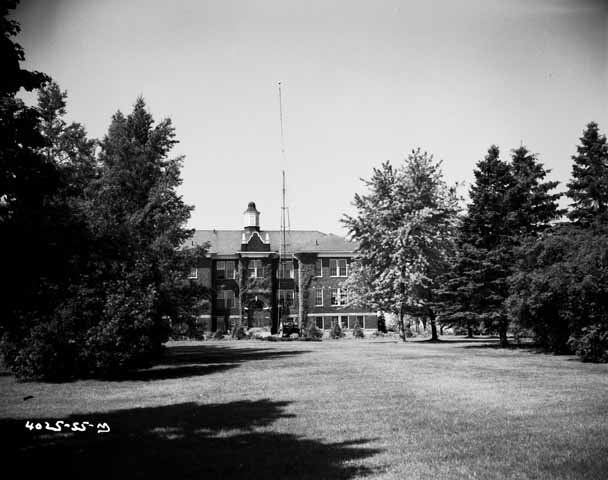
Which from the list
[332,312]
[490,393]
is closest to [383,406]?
[490,393]

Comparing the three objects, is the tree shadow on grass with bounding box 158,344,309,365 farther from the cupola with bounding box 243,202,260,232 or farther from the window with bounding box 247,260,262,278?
the cupola with bounding box 243,202,260,232

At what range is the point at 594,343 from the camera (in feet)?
67.3

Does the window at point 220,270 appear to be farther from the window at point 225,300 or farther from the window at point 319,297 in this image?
the window at point 319,297

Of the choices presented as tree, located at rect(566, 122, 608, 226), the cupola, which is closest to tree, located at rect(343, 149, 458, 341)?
tree, located at rect(566, 122, 608, 226)

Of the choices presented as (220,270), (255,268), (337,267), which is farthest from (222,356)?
(337,267)

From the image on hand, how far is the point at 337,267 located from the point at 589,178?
3231 centimetres

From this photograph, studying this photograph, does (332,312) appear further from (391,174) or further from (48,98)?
(48,98)

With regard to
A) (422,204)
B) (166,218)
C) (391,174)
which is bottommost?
(166,218)

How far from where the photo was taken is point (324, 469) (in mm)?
6820

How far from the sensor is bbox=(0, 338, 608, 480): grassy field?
22.8 feet

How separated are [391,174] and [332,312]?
2551cm

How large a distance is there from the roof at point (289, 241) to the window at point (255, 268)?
2.74m

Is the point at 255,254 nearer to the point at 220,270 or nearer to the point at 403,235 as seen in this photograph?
the point at 220,270

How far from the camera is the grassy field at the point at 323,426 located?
6.94 metres
